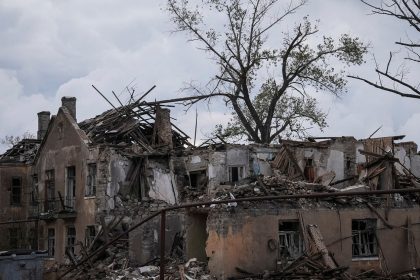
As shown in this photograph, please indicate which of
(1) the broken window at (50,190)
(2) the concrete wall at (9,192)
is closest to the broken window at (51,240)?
(1) the broken window at (50,190)

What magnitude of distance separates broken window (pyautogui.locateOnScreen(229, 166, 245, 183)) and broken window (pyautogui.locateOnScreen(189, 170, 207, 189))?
1.31 meters

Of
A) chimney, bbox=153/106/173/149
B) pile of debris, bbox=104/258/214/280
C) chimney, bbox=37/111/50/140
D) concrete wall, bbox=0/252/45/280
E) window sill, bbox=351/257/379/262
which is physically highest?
chimney, bbox=37/111/50/140

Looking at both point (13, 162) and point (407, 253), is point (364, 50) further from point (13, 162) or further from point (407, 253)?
point (13, 162)

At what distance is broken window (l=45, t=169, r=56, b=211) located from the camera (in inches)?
1391

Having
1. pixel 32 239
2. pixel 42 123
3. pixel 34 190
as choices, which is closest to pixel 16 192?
pixel 34 190

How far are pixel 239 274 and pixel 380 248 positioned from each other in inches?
→ 243

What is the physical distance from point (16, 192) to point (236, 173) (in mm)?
15873

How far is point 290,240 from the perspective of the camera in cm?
2341

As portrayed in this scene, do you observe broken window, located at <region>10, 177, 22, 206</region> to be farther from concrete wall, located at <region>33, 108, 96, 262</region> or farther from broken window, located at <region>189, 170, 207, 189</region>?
broken window, located at <region>189, 170, 207, 189</region>

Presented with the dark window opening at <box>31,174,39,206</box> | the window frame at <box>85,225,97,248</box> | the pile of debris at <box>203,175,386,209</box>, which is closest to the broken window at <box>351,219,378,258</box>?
the pile of debris at <box>203,175,386,209</box>

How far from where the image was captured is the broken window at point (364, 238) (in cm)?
2462

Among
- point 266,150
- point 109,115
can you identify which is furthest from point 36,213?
point 266,150

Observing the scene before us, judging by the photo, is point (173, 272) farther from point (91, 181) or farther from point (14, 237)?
point (14, 237)

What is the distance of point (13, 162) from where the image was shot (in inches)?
1555
